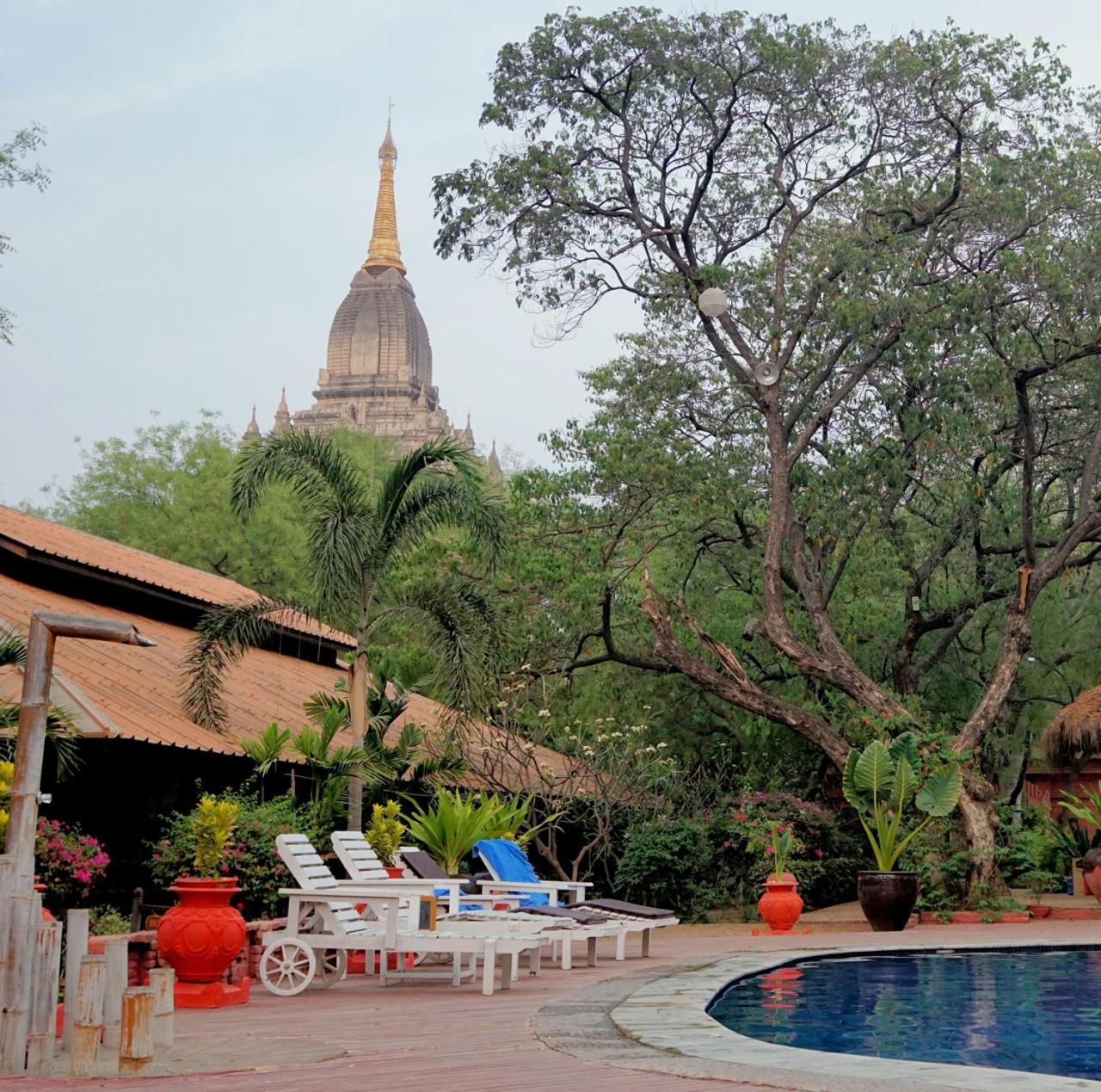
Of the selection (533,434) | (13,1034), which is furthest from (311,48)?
(13,1034)

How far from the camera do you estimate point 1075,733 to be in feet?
67.8

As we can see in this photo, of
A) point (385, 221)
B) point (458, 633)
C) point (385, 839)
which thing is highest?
point (385, 221)

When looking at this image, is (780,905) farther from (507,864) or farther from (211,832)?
(211,832)

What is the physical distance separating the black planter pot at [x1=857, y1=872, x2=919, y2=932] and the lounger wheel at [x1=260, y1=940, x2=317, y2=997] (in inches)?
324

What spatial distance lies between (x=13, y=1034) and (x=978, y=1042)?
4700 mm

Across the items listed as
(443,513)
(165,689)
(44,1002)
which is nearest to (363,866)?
(165,689)

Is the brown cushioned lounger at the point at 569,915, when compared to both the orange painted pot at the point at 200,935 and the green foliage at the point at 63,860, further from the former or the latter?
the green foliage at the point at 63,860

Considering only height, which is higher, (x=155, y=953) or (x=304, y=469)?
(x=304, y=469)

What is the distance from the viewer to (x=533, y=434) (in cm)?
2244

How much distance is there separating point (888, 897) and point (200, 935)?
30.8ft

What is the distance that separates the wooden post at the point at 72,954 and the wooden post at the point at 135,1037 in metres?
0.34

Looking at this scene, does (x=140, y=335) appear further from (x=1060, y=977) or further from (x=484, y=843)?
(x=1060, y=977)

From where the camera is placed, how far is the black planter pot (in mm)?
15711

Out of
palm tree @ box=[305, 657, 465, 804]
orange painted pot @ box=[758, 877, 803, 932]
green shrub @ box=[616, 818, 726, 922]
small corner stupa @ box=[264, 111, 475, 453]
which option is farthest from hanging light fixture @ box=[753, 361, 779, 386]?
small corner stupa @ box=[264, 111, 475, 453]
